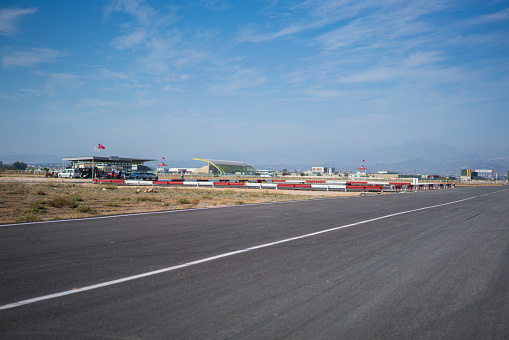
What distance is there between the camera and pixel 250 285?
5297 mm

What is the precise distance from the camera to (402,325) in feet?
13.4

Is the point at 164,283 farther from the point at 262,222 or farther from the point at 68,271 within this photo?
the point at 262,222

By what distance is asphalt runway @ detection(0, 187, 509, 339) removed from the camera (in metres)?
3.95

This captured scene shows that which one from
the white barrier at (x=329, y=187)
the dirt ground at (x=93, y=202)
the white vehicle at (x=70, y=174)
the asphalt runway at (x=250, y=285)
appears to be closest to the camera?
the asphalt runway at (x=250, y=285)

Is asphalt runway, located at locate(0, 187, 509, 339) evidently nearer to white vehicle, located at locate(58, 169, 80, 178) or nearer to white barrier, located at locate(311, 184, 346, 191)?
white barrier, located at locate(311, 184, 346, 191)

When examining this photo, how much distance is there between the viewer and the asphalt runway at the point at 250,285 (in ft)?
13.0

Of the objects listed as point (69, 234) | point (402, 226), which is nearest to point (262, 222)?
point (402, 226)

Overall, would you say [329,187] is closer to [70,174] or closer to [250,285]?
[250,285]

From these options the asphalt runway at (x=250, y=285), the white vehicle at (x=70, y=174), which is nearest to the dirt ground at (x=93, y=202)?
the asphalt runway at (x=250, y=285)

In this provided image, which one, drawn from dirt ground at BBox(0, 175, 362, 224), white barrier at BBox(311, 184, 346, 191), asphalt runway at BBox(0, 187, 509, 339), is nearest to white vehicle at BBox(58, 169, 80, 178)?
dirt ground at BBox(0, 175, 362, 224)

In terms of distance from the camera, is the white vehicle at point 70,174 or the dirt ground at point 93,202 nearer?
the dirt ground at point 93,202

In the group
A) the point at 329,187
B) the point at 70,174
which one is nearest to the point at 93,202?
the point at 329,187

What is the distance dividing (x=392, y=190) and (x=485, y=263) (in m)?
36.8

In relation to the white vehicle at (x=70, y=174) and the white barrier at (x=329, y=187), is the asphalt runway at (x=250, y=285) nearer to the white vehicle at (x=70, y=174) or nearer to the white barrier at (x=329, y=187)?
the white barrier at (x=329, y=187)
